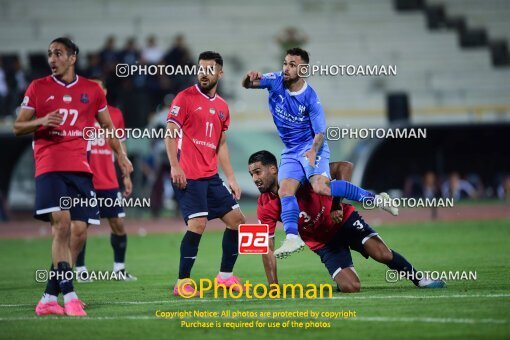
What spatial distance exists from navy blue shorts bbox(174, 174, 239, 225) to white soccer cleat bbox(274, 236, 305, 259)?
1275 millimetres

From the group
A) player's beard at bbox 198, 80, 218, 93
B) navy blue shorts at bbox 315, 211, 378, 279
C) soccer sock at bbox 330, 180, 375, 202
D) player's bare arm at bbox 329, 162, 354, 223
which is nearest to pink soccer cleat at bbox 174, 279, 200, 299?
navy blue shorts at bbox 315, 211, 378, 279

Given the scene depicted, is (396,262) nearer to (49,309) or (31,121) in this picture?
(49,309)

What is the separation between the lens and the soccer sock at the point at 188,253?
35.2 feet

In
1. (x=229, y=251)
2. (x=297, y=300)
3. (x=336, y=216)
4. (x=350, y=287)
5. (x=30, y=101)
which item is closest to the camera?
(x=30, y=101)

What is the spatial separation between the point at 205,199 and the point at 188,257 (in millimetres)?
670

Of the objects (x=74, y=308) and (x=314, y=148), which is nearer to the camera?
(x=74, y=308)

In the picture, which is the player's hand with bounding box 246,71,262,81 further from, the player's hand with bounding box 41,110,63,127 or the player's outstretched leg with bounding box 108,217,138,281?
the player's outstretched leg with bounding box 108,217,138,281

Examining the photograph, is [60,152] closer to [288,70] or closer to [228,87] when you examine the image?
[288,70]

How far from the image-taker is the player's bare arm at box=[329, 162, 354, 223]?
10555 millimetres

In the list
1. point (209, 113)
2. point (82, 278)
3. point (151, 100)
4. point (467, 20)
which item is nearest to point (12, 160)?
point (151, 100)

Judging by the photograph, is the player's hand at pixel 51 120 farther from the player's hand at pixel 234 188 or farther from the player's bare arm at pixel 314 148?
the player's bare arm at pixel 314 148

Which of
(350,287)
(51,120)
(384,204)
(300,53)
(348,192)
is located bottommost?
(350,287)

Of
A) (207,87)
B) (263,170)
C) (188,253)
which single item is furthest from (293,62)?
(188,253)

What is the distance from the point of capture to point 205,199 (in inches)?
432
